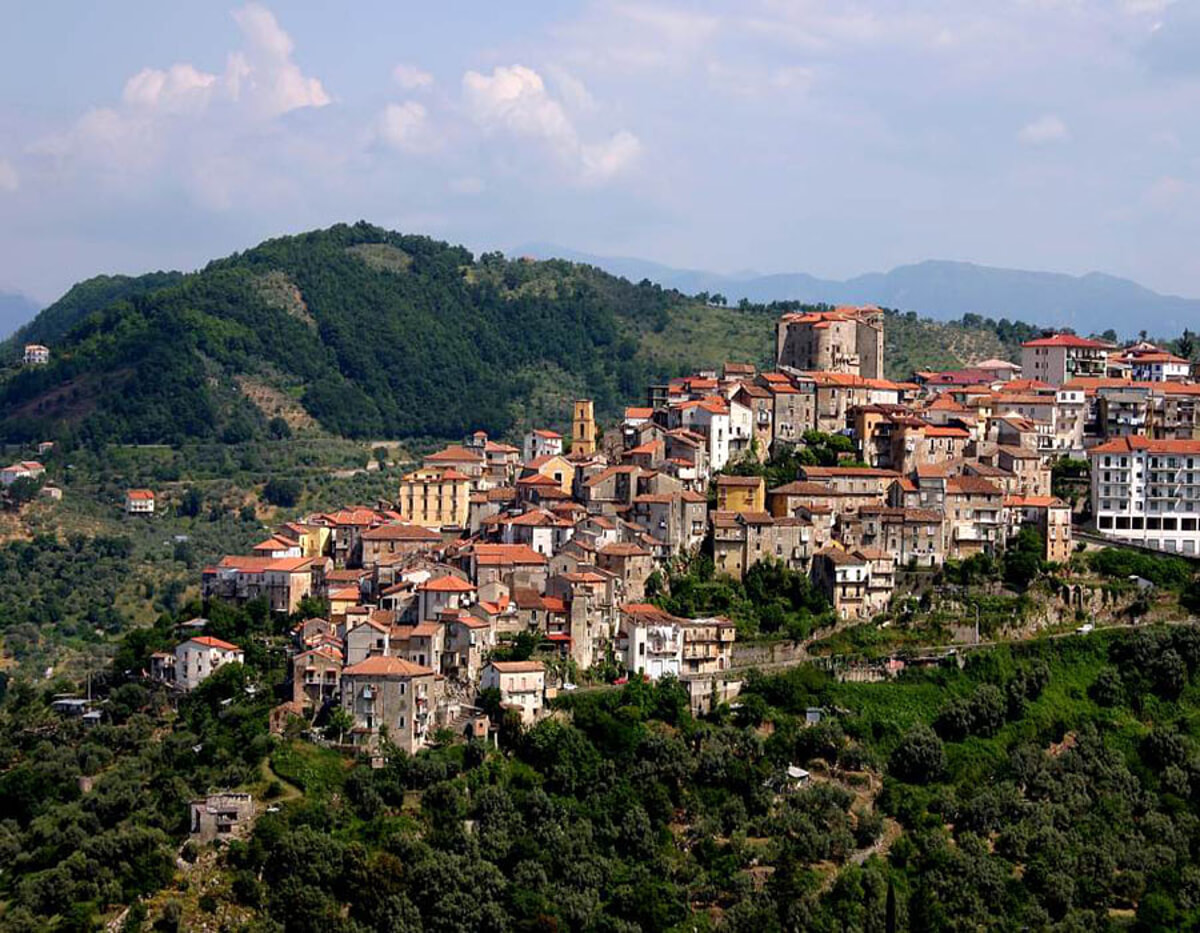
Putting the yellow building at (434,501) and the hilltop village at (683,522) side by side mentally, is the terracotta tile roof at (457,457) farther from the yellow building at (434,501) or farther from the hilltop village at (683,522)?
the yellow building at (434,501)

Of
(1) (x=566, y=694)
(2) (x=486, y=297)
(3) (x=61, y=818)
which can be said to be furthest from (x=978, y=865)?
(2) (x=486, y=297)

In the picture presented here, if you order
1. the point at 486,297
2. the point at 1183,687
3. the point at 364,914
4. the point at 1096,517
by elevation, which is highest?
the point at 486,297

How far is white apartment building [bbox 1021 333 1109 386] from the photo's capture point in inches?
2564

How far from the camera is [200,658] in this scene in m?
47.7

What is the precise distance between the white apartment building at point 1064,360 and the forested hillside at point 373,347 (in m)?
24.2

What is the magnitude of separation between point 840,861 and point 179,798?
15660mm

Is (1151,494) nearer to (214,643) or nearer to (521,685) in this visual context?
(521,685)

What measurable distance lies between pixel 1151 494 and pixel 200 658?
94.9 ft

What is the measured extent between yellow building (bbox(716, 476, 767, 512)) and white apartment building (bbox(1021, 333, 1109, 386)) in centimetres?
1783

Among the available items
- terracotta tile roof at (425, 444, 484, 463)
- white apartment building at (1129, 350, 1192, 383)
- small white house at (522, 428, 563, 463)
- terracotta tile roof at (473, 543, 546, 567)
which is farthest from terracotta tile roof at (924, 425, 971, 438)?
terracotta tile roof at (425, 444, 484, 463)

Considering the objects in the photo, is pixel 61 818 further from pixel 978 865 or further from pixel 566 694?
pixel 978 865

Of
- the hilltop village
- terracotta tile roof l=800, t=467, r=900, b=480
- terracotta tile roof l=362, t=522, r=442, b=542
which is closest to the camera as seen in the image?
the hilltop village

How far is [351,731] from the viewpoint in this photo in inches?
1649

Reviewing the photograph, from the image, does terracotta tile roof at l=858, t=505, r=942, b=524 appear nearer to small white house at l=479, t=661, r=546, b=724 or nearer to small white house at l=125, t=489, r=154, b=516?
small white house at l=479, t=661, r=546, b=724
